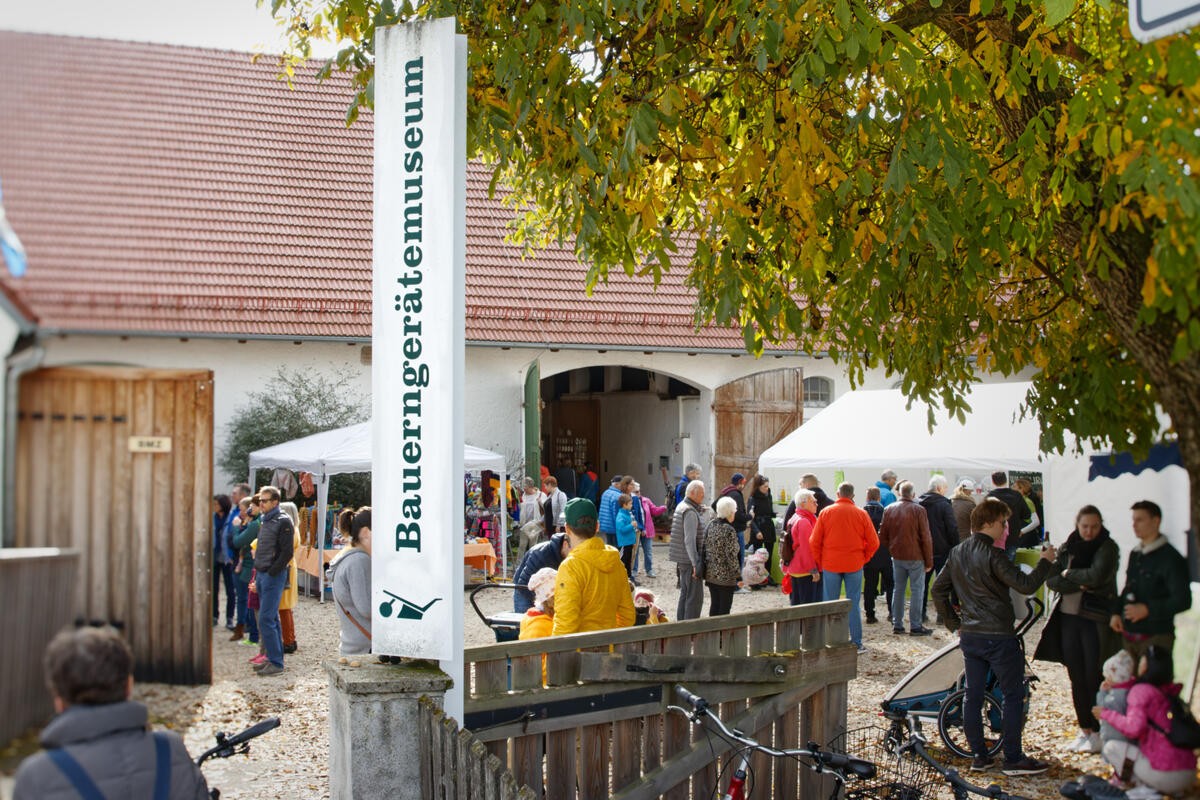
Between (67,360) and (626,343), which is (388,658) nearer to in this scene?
(67,360)

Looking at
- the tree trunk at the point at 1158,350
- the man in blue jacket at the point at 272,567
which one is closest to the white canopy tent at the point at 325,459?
the man in blue jacket at the point at 272,567

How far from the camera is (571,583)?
678 cm

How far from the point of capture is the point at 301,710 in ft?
31.5

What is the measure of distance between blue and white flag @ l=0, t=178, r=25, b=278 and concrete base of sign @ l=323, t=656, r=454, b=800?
2.91 meters

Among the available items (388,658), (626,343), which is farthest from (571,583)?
(626,343)

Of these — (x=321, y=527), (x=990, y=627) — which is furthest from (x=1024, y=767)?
(x=321, y=527)

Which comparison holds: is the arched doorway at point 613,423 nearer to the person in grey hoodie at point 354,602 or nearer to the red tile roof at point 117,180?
the person in grey hoodie at point 354,602

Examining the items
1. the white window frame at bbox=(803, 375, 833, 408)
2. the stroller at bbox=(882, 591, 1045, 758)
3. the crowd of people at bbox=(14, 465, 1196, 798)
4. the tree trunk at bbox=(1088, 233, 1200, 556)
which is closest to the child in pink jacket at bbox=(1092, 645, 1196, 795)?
the crowd of people at bbox=(14, 465, 1196, 798)

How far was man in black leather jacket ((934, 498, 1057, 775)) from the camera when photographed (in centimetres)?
770

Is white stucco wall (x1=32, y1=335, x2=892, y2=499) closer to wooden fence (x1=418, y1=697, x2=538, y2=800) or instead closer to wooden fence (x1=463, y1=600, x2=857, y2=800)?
wooden fence (x1=463, y1=600, x2=857, y2=800)

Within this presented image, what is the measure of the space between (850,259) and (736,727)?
113 inches

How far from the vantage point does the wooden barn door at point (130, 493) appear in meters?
2.33

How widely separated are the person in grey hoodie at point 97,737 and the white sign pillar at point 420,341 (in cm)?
196

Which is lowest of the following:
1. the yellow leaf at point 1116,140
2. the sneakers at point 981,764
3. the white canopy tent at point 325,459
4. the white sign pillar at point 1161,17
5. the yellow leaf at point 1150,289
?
the sneakers at point 981,764
